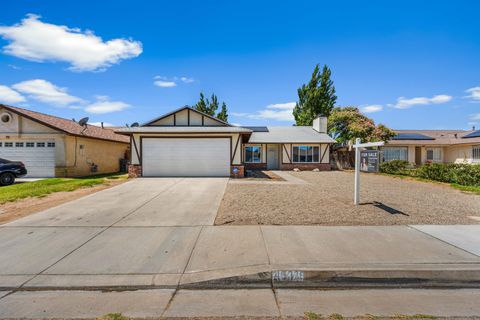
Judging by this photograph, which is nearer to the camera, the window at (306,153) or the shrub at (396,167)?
the shrub at (396,167)

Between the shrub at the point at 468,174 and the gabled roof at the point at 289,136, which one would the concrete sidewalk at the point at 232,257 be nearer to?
the shrub at the point at 468,174

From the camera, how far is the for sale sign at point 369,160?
24.1ft

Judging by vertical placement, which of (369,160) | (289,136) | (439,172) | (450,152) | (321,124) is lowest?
(439,172)

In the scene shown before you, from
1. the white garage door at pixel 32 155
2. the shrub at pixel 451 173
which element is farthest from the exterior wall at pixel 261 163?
the white garage door at pixel 32 155

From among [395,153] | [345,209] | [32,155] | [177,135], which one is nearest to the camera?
[345,209]

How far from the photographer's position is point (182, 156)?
15828mm

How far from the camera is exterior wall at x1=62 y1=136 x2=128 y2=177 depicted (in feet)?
53.2

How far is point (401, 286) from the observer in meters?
3.62

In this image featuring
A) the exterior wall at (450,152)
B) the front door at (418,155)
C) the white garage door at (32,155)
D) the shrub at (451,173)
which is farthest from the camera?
the front door at (418,155)

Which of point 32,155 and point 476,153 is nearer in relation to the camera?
point 32,155

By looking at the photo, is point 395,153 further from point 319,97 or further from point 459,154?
point 319,97

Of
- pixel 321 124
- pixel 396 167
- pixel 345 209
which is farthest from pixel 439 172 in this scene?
pixel 321 124

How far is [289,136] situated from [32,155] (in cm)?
2121

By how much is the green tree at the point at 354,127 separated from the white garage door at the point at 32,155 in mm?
25933
